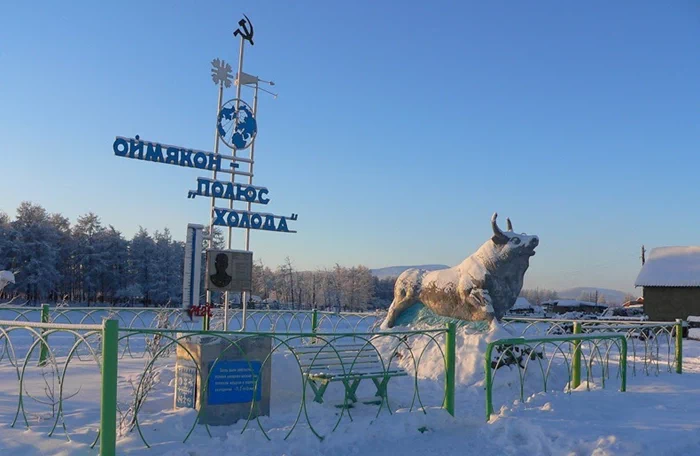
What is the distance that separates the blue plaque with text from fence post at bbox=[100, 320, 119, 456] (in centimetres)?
120

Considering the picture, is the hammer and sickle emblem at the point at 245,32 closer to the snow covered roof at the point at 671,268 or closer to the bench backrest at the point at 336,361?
the bench backrest at the point at 336,361

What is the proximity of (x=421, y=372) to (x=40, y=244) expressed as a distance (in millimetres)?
33779

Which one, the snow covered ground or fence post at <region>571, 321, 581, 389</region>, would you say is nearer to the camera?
the snow covered ground

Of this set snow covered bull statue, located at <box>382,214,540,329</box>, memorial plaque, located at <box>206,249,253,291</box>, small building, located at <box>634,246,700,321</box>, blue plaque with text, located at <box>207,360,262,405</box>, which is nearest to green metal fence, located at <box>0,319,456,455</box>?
blue plaque with text, located at <box>207,360,262,405</box>

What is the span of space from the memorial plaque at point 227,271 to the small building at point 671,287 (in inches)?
1026

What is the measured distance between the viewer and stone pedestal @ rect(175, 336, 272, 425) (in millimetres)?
6012

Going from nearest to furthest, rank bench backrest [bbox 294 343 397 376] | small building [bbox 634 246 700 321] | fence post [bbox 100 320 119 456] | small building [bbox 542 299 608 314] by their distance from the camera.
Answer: fence post [bbox 100 320 119 456]
bench backrest [bbox 294 343 397 376]
small building [bbox 634 246 700 321]
small building [bbox 542 299 608 314]

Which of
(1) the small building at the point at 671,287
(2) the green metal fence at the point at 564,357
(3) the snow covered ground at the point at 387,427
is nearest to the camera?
(3) the snow covered ground at the point at 387,427

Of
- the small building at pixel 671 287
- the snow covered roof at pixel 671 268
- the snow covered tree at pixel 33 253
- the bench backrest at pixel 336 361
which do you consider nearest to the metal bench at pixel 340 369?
the bench backrest at pixel 336 361

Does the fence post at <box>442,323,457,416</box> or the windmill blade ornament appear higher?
the windmill blade ornament

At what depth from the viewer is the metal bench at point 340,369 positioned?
687 cm

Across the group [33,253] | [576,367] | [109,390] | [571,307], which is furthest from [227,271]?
[571,307]

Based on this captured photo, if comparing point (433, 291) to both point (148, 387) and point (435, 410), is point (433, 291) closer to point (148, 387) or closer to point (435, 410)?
point (435, 410)

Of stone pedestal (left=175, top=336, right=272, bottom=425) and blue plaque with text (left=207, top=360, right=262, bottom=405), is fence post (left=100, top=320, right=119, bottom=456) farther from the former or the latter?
blue plaque with text (left=207, top=360, right=262, bottom=405)
